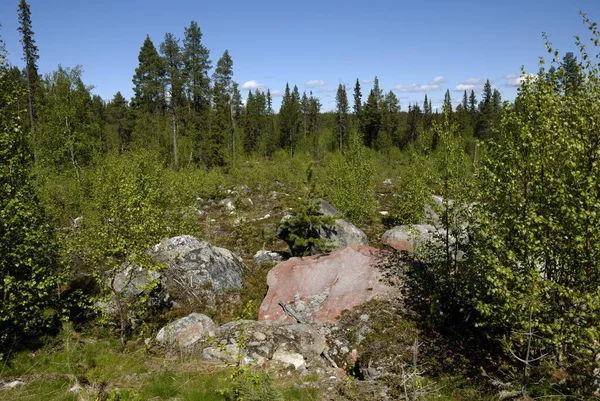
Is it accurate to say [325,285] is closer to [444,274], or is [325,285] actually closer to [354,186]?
[444,274]

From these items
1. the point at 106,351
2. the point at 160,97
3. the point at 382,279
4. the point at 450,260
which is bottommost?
the point at 106,351

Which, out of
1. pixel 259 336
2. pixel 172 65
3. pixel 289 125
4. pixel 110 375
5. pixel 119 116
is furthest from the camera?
pixel 289 125

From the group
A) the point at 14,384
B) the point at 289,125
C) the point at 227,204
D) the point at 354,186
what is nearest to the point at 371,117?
the point at 289,125

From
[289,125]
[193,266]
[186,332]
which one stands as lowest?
[186,332]

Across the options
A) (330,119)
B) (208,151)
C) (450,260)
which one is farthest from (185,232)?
(330,119)

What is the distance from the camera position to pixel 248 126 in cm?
7181

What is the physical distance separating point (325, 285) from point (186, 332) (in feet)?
17.6

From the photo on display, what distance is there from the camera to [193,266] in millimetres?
15336

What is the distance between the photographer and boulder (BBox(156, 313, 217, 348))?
10.6 meters

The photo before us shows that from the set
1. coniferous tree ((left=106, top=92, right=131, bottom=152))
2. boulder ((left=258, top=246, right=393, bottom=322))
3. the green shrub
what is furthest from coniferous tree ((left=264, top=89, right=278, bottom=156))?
boulder ((left=258, top=246, right=393, bottom=322))

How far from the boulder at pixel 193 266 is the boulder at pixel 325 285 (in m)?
2.22

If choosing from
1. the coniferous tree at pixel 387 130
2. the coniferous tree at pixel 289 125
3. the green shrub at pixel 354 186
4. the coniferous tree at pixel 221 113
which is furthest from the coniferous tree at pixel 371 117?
the green shrub at pixel 354 186

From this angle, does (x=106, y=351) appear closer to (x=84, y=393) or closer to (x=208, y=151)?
(x=84, y=393)

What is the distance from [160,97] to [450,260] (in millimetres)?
51990
